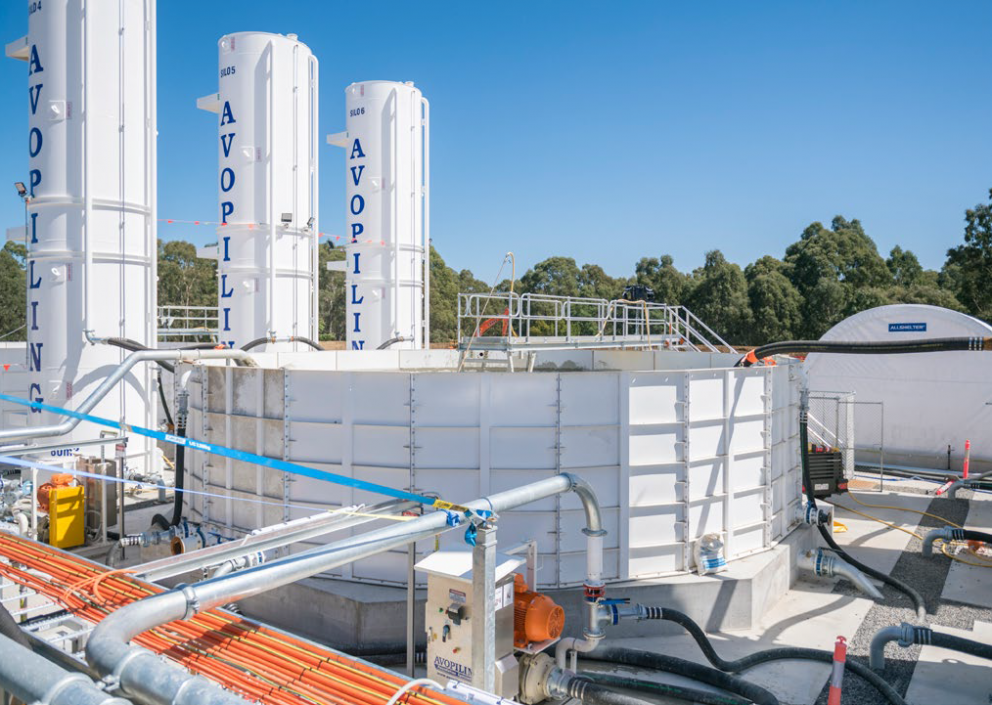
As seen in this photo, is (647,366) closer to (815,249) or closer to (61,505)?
(61,505)

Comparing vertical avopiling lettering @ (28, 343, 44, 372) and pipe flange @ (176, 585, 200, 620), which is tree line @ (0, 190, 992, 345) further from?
pipe flange @ (176, 585, 200, 620)

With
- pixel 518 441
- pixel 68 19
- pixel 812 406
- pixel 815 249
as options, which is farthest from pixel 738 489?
pixel 815 249

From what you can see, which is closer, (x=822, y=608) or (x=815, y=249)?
(x=822, y=608)

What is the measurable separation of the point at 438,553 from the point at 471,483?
3.42 meters

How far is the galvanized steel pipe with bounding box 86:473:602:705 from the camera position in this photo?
6.73 feet

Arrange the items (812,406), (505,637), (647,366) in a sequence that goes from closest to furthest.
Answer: (505,637) < (647,366) < (812,406)

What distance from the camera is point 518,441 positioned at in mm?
9914

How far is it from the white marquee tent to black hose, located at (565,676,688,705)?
1534 cm

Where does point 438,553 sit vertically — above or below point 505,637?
above

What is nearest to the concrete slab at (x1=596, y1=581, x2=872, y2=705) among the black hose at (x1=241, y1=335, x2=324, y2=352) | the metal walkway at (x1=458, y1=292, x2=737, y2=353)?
the metal walkway at (x1=458, y1=292, x2=737, y2=353)

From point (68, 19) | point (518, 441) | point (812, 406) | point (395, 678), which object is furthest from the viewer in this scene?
point (812, 406)

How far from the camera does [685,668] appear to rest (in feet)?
27.8

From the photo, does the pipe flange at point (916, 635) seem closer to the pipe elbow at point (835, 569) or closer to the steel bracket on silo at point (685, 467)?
the steel bracket on silo at point (685, 467)

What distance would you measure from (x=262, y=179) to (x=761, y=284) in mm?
36730
